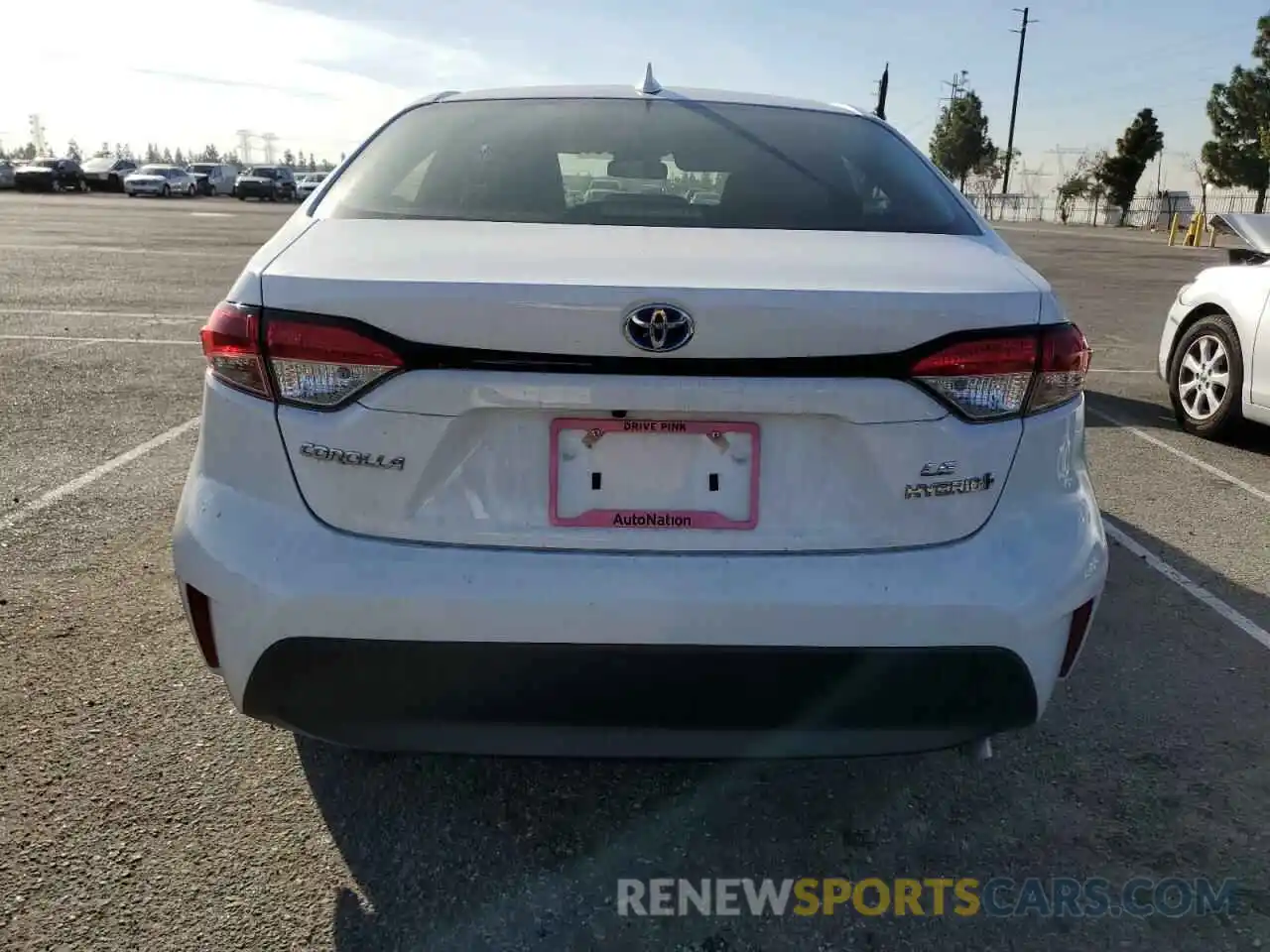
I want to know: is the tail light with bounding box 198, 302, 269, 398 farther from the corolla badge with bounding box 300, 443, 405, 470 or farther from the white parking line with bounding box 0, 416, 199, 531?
the white parking line with bounding box 0, 416, 199, 531

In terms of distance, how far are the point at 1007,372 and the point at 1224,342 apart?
498cm

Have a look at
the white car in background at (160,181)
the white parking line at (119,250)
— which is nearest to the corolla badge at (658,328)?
the white parking line at (119,250)

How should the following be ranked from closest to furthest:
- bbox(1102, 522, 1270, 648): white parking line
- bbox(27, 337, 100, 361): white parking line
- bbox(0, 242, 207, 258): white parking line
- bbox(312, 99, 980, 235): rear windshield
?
1. bbox(312, 99, 980, 235): rear windshield
2. bbox(1102, 522, 1270, 648): white parking line
3. bbox(27, 337, 100, 361): white parking line
4. bbox(0, 242, 207, 258): white parking line

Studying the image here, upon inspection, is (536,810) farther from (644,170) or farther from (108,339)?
(108,339)

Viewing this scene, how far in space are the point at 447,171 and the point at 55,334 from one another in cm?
721

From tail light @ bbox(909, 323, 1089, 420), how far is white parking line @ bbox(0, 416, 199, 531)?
3.74 m

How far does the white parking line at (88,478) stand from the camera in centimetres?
416

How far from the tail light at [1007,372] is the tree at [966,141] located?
74843 millimetres

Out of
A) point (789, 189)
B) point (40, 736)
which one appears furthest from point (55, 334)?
point (789, 189)

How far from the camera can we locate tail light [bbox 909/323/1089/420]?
1.87 m

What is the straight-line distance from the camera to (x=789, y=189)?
2.56 metres

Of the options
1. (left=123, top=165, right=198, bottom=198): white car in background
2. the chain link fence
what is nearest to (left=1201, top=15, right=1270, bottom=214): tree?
the chain link fence

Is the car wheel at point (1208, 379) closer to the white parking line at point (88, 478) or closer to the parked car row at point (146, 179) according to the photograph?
the white parking line at point (88, 478)

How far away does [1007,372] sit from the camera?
6.30 ft
